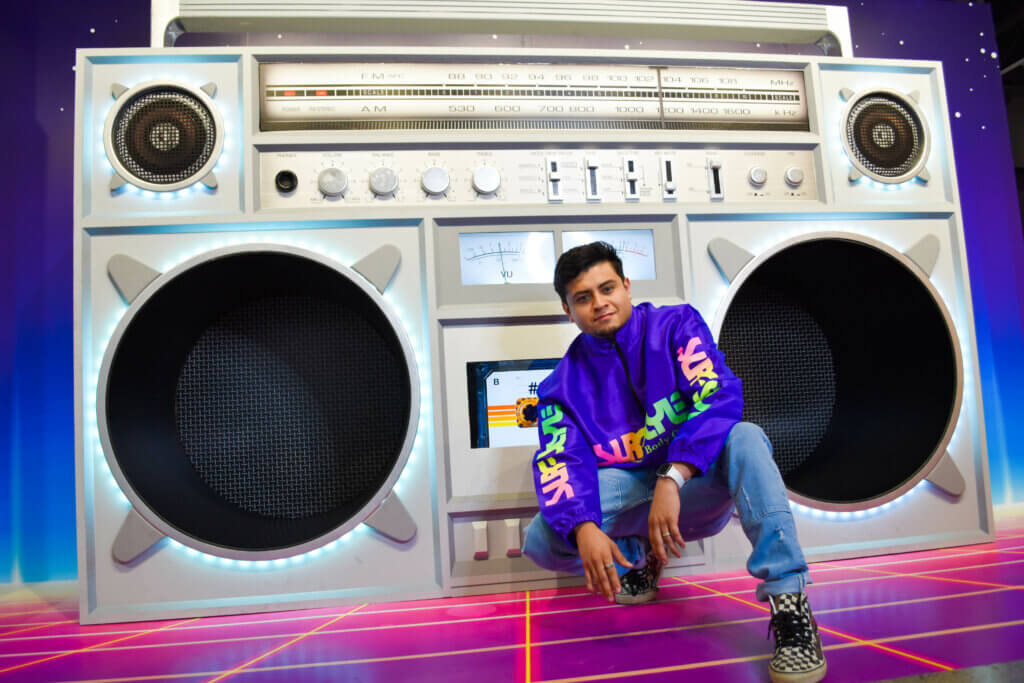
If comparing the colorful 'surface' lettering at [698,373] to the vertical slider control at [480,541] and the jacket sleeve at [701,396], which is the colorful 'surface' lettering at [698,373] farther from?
the vertical slider control at [480,541]

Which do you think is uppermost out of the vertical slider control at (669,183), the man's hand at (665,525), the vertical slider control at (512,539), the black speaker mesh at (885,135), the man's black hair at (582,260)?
the black speaker mesh at (885,135)

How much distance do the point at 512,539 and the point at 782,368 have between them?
0.87 meters

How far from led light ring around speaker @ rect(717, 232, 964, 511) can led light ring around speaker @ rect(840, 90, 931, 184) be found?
0.71ft

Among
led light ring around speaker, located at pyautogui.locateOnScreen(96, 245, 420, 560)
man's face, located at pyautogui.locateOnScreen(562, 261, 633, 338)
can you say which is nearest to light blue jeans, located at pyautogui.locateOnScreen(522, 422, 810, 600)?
man's face, located at pyautogui.locateOnScreen(562, 261, 633, 338)

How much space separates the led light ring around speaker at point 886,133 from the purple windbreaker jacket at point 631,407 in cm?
77

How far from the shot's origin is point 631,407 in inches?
47.6

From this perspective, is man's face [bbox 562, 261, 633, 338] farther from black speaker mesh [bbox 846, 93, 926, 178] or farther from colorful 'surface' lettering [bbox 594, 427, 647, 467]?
black speaker mesh [bbox 846, 93, 926, 178]

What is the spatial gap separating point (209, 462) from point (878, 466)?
5.30 feet

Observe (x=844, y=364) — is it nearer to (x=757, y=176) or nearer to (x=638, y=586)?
(x=757, y=176)

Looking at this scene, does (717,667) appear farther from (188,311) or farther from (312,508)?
(188,311)

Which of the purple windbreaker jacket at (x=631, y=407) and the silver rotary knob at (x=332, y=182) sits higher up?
the silver rotary knob at (x=332, y=182)

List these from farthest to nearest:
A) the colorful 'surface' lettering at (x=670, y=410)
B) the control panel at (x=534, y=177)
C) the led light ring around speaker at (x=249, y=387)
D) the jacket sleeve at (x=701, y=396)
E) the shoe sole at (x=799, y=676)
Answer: the control panel at (x=534, y=177)
the led light ring around speaker at (x=249, y=387)
the colorful 'surface' lettering at (x=670, y=410)
the jacket sleeve at (x=701, y=396)
the shoe sole at (x=799, y=676)

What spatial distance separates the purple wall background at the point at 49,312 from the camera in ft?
5.68

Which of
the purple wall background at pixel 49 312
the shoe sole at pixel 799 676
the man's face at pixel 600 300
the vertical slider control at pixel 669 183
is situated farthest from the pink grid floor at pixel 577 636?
the vertical slider control at pixel 669 183
